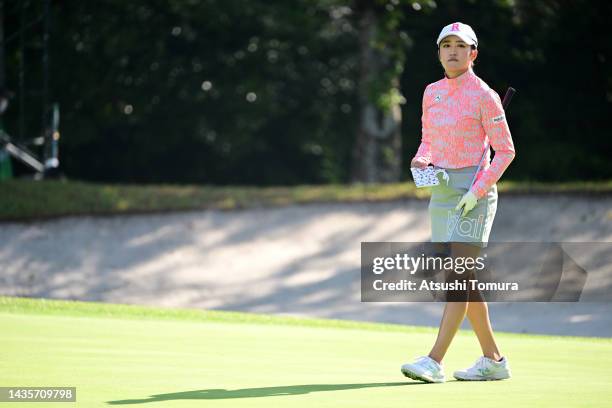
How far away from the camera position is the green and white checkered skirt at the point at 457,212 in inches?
190

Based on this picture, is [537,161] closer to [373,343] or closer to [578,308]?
[578,308]

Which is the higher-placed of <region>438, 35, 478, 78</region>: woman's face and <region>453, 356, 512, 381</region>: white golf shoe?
<region>438, 35, 478, 78</region>: woman's face

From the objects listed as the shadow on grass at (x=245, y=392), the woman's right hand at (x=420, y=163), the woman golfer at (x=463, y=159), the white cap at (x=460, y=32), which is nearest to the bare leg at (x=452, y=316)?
the woman golfer at (x=463, y=159)

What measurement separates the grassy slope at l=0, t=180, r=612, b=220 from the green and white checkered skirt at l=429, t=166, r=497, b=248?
9.36 metres

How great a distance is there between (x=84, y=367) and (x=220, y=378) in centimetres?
52

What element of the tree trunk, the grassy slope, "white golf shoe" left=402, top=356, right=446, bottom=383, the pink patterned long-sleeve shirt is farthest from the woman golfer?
the tree trunk

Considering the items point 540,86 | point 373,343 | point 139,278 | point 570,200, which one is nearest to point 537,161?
point 540,86

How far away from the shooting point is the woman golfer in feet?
15.9

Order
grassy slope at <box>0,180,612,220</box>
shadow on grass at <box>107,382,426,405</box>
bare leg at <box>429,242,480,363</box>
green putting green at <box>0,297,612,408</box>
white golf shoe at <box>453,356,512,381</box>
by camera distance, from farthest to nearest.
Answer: grassy slope at <box>0,180,612,220</box>
bare leg at <box>429,242,480,363</box>
white golf shoe at <box>453,356,512,381</box>
green putting green at <box>0,297,612,408</box>
shadow on grass at <box>107,382,426,405</box>

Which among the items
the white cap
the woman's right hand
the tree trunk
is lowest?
the woman's right hand

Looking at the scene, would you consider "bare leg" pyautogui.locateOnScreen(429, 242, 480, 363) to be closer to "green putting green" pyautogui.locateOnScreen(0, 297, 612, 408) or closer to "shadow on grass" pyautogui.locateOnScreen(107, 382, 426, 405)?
"green putting green" pyautogui.locateOnScreen(0, 297, 612, 408)

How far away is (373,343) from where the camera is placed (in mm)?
6125

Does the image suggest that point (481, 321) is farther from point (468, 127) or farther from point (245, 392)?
point (245, 392)

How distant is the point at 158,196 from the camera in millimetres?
14719
